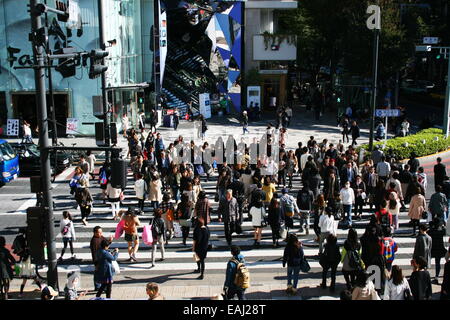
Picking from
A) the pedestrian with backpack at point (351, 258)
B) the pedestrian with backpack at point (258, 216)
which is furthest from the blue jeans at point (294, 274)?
the pedestrian with backpack at point (258, 216)

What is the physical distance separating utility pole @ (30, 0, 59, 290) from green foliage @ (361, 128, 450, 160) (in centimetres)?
1526

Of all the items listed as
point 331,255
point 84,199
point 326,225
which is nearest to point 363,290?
point 331,255

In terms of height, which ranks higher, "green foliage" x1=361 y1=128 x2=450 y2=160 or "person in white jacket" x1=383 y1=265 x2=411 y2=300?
"green foliage" x1=361 y1=128 x2=450 y2=160

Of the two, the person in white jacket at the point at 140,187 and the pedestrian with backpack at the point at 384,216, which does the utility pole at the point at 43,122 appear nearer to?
the person in white jacket at the point at 140,187

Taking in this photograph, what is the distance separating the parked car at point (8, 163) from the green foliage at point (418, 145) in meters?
14.2

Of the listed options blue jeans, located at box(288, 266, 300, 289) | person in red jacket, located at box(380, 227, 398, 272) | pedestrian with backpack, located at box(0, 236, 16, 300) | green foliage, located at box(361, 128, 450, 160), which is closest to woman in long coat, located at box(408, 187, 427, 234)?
person in red jacket, located at box(380, 227, 398, 272)

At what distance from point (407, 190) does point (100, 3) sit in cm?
1206

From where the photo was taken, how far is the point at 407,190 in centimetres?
1700

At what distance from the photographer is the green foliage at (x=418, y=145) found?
24.0 m

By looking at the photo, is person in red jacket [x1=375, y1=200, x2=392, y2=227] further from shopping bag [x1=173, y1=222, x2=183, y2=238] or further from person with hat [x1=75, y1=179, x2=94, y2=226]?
person with hat [x1=75, y1=179, x2=94, y2=226]

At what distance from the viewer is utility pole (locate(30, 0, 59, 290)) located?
34.4 ft

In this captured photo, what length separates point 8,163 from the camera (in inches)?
837

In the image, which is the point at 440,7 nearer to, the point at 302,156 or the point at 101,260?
the point at 302,156

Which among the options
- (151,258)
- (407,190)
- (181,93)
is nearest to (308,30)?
(181,93)
